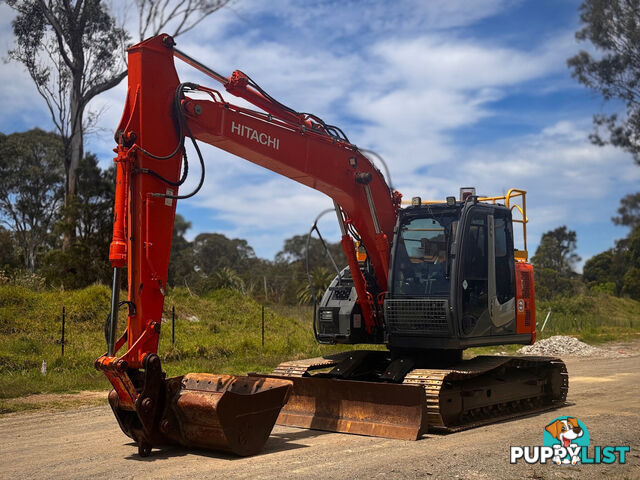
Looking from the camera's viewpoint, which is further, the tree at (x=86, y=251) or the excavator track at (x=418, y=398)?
the tree at (x=86, y=251)

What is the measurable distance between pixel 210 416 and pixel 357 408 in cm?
226

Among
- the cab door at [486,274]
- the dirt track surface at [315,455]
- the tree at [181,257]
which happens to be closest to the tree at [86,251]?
the tree at [181,257]

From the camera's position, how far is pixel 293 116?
8953 millimetres

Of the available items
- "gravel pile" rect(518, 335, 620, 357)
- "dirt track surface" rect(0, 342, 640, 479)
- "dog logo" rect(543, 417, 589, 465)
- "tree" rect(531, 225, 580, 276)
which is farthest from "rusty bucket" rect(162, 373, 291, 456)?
"tree" rect(531, 225, 580, 276)

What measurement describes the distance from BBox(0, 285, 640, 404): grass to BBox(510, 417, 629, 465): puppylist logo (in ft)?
26.8

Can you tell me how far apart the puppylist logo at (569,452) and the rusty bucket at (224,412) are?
2.55m

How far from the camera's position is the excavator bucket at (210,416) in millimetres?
7023

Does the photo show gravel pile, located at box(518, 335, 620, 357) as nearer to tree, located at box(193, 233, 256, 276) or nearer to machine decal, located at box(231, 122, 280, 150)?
machine decal, located at box(231, 122, 280, 150)

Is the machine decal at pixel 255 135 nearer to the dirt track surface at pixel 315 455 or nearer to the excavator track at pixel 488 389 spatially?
the excavator track at pixel 488 389

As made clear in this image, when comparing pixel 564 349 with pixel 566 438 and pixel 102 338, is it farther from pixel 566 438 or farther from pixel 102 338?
pixel 566 438

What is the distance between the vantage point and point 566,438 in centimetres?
811

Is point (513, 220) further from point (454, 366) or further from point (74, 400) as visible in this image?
point (74, 400)

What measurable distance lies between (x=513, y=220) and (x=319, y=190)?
9.78ft

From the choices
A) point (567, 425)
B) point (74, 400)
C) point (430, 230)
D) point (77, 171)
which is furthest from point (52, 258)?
point (567, 425)
